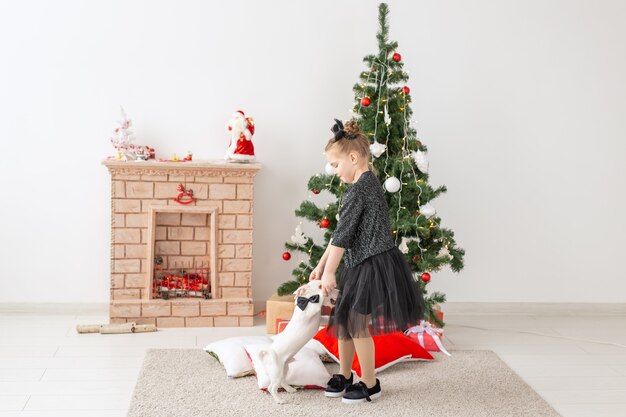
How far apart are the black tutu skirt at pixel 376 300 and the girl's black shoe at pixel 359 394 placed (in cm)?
21

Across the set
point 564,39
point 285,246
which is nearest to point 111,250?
point 285,246

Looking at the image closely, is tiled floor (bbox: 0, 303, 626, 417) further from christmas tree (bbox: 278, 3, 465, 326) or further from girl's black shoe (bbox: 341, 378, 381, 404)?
girl's black shoe (bbox: 341, 378, 381, 404)

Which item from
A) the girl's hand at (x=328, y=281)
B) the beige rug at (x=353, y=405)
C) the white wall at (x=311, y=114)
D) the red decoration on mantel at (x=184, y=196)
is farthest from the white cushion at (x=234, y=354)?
the white wall at (x=311, y=114)

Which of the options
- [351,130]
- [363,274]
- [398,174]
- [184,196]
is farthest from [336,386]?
[184,196]

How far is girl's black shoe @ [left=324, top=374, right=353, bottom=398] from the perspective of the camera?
10.5 feet

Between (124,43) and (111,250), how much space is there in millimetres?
1178

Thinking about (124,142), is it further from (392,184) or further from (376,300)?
(376,300)

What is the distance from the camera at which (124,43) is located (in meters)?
4.50

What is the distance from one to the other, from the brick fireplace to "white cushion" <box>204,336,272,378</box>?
0.67 metres

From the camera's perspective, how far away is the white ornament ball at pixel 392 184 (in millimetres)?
3979

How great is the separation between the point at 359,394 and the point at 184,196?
5.48 feet

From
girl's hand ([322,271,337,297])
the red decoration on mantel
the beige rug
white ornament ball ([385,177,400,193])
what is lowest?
the beige rug

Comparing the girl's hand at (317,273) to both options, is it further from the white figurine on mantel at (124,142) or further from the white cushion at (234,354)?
the white figurine on mantel at (124,142)

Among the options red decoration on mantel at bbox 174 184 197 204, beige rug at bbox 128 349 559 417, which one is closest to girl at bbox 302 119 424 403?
beige rug at bbox 128 349 559 417
